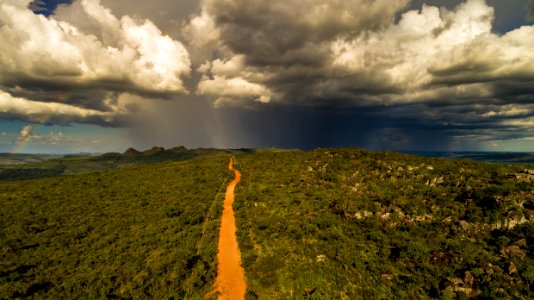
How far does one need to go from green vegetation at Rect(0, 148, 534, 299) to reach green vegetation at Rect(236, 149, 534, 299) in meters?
0.14

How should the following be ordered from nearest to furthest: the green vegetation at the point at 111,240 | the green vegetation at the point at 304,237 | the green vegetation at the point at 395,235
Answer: the green vegetation at the point at 395,235
the green vegetation at the point at 304,237
the green vegetation at the point at 111,240

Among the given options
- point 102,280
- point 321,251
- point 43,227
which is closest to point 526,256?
point 321,251

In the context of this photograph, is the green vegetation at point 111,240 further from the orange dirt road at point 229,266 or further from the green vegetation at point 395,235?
the green vegetation at point 395,235

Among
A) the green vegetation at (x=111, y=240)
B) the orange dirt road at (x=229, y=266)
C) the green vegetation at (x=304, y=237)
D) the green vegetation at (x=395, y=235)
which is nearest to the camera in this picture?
the green vegetation at (x=395, y=235)

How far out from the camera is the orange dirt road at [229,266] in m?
23.7

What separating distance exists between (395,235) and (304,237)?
453 inches

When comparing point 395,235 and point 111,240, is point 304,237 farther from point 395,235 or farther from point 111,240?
point 111,240

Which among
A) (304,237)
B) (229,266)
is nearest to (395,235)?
(304,237)

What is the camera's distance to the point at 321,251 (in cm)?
2939

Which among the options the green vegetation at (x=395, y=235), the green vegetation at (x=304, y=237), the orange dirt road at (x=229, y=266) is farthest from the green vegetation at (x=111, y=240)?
the green vegetation at (x=395, y=235)

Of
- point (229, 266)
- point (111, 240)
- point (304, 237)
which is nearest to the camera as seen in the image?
point (229, 266)

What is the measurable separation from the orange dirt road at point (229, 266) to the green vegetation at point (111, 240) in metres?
0.98

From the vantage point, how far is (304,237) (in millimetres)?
32531

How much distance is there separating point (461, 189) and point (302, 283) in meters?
31.9
